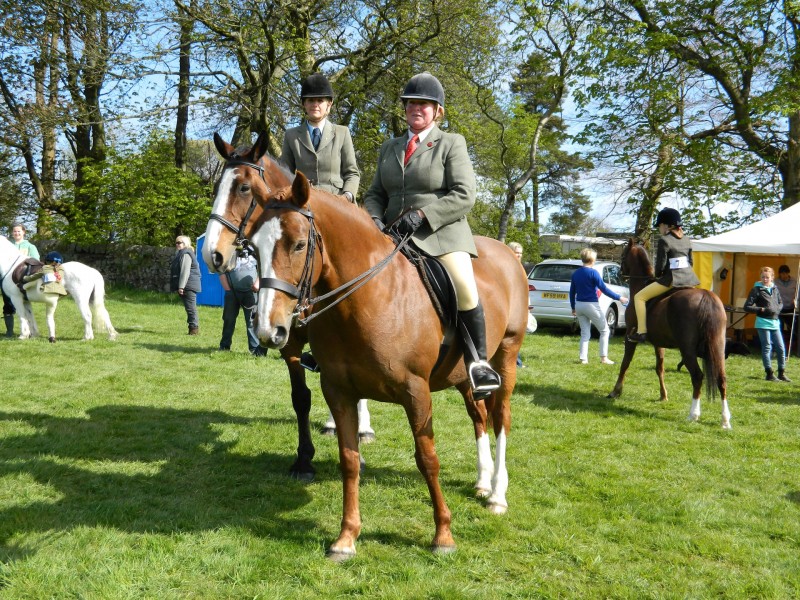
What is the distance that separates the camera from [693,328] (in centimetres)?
845

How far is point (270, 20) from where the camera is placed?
18.5m

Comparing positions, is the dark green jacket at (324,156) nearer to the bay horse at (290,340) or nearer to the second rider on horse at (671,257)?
the bay horse at (290,340)

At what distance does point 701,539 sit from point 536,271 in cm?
1481

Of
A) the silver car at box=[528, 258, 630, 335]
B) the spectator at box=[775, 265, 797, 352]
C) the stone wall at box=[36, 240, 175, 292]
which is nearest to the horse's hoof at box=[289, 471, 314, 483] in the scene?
the silver car at box=[528, 258, 630, 335]

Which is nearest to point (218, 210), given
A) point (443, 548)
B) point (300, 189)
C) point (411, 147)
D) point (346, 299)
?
point (300, 189)

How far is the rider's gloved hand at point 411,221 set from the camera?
432 cm

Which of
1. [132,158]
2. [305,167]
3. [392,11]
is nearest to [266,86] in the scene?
[392,11]

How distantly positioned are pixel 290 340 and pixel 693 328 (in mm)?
5568

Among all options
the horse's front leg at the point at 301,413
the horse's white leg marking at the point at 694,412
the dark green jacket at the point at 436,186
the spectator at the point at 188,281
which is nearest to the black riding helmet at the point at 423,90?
the dark green jacket at the point at 436,186

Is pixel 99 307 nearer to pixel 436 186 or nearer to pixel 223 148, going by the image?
pixel 223 148

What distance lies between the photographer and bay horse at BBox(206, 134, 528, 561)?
11.6ft

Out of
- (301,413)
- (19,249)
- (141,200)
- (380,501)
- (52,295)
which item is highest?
(141,200)

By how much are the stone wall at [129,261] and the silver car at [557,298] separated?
14.2 meters

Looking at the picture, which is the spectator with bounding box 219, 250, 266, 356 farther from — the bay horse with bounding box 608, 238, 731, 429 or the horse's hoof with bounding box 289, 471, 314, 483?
the bay horse with bounding box 608, 238, 731, 429
